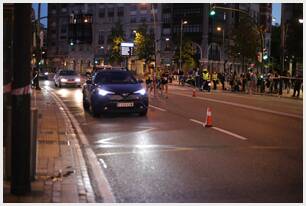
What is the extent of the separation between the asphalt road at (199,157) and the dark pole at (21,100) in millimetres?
1196

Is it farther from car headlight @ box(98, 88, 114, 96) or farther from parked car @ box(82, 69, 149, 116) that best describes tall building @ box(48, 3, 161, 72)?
car headlight @ box(98, 88, 114, 96)

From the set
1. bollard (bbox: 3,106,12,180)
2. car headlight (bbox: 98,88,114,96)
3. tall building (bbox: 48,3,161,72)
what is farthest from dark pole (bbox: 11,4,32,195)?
tall building (bbox: 48,3,161,72)

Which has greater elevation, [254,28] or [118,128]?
[254,28]

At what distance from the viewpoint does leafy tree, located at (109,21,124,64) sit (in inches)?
3804

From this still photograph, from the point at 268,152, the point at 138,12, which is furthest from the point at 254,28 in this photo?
the point at 268,152

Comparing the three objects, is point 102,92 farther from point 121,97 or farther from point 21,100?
point 21,100

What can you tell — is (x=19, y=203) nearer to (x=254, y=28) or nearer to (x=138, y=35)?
(x=254, y=28)

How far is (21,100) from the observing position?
21.7 ft

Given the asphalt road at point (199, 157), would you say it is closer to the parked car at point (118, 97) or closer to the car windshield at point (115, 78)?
the parked car at point (118, 97)

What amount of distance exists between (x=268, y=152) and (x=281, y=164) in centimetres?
126

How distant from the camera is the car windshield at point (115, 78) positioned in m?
19.2

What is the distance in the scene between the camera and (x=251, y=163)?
9.70 metres

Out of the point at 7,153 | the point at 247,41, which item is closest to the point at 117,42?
the point at 247,41

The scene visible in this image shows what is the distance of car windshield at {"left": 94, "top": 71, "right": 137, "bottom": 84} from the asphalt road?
163 centimetres
